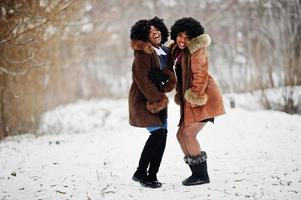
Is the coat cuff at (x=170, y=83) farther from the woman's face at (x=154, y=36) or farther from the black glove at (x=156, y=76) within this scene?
the woman's face at (x=154, y=36)

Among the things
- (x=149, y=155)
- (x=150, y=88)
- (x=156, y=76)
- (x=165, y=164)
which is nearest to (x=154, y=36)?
(x=156, y=76)

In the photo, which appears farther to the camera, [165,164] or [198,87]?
[165,164]

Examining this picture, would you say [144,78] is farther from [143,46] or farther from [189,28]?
[189,28]

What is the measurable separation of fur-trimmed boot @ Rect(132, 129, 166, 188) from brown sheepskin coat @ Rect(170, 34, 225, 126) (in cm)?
34

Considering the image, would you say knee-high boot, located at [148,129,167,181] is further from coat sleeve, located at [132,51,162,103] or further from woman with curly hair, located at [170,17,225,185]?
coat sleeve, located at [132,51,162,103]

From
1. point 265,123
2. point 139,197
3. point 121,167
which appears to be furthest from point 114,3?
point 139,197

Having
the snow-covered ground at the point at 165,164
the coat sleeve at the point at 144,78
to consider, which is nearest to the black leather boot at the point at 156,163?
the snow-covered ground at the point at 165,164

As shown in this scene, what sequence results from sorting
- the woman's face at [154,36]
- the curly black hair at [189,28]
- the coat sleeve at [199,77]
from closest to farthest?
the coat sleeve at [199,77]
the curly black hair at [189,28]
the woman's face at [154,36]

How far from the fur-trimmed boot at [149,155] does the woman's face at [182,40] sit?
1.00 metres

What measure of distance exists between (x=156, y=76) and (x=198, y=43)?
1.94 ft

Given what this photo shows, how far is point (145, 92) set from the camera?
454cm

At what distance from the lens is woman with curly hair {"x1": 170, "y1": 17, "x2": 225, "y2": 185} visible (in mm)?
4516

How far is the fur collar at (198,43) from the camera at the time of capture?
4.51 meters

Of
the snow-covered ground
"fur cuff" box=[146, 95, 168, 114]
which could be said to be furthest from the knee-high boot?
"fur cuff" box=[146, 95, 168, 114]
